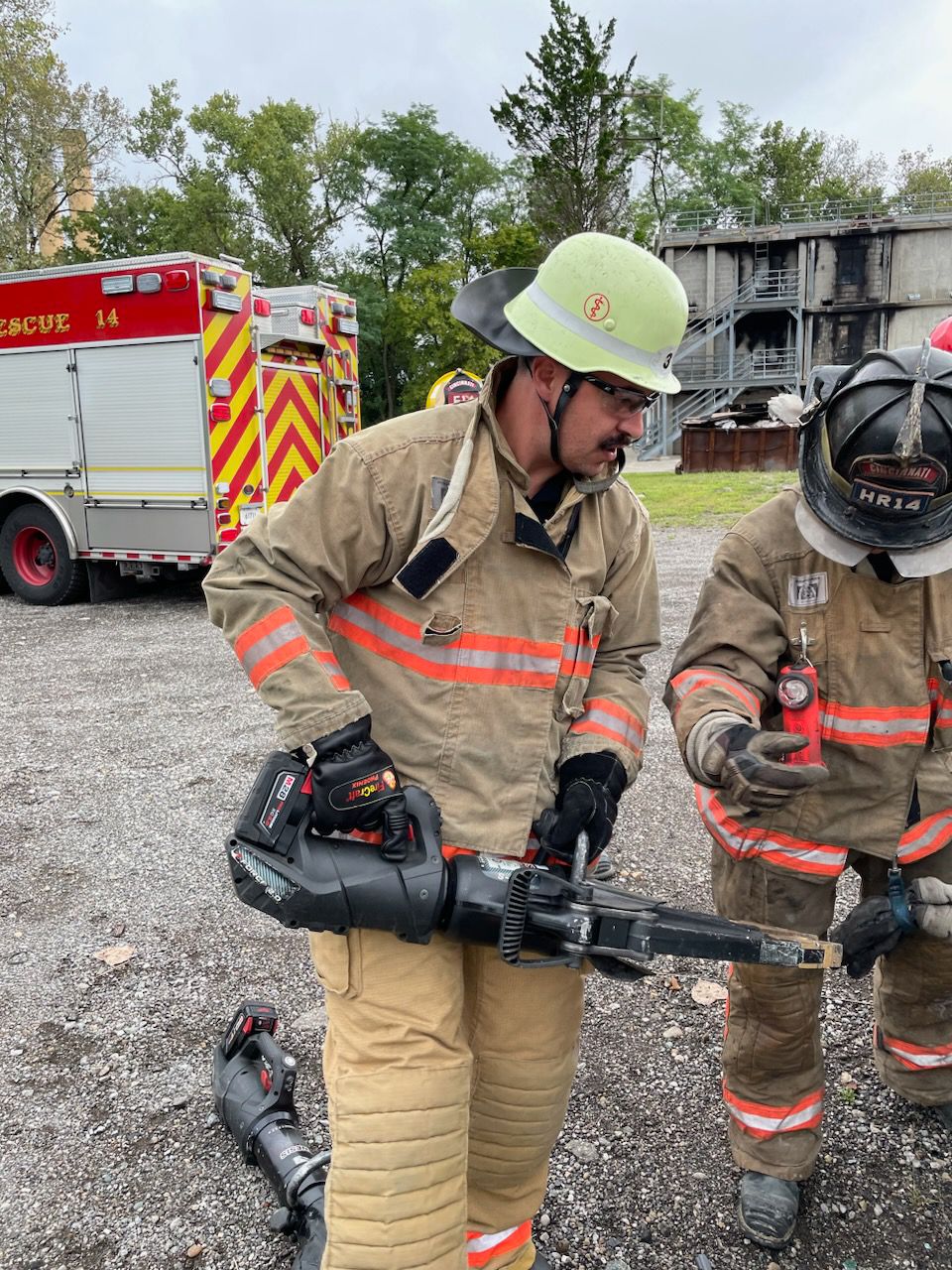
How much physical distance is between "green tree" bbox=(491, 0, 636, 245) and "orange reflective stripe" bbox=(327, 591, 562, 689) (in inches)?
1392

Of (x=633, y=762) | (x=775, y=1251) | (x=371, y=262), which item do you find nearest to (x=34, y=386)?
(x=633, y=762)

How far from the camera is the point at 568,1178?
231 cm

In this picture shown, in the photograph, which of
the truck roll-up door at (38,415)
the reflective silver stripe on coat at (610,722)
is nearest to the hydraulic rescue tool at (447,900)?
the reflective silver stripe on coat at (610,722)

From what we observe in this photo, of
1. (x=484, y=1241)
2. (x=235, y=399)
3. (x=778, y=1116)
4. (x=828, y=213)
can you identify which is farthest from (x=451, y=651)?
(x=828, y=213)

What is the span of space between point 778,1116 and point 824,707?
1.00 m

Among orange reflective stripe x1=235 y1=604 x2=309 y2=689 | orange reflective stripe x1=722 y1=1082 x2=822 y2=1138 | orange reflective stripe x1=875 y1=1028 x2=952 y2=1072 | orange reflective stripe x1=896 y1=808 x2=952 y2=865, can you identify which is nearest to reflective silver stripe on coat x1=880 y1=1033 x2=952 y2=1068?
orange reflective stripe x1=875 y1=1028 x2=952 y2=1072

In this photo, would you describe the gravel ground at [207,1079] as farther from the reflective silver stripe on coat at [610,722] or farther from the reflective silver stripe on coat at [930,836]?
the reflective silver stripe on coat at [610,722]

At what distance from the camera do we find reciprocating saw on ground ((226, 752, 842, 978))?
5.40 feet

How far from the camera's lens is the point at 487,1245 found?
1934 mm

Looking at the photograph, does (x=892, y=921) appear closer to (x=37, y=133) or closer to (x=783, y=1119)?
(x=783, y=1119)

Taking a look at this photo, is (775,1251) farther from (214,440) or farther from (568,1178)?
(214,440)

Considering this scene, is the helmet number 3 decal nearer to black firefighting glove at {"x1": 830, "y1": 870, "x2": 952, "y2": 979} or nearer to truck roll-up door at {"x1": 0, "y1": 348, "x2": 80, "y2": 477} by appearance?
black firefighting glove at {"x1": 830, "y1": 870, "x2": 952, "y2": 979}

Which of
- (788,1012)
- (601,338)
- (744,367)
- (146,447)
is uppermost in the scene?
(744,367)

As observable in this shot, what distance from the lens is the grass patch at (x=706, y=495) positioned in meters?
13.6
